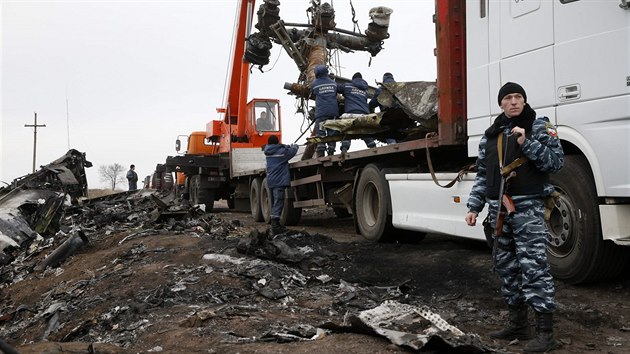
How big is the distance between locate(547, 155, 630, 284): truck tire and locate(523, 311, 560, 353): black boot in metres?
1.17

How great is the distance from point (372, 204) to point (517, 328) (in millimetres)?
3891

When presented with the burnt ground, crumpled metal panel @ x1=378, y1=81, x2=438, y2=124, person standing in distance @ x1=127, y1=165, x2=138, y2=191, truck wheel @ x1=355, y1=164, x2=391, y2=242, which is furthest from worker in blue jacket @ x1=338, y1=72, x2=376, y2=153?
person standing in distance @ x1=127, y1=165, x2=138, y2=191

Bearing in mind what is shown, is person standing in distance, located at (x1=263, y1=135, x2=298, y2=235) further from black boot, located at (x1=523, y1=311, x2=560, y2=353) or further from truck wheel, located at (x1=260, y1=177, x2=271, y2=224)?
black boot, located at (x1=523, y1=311, x2=560, y2=353)

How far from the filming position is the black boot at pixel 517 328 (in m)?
3.63

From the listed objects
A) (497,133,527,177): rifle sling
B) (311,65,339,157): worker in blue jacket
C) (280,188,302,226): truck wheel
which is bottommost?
(280,188,302,226): truck wheel

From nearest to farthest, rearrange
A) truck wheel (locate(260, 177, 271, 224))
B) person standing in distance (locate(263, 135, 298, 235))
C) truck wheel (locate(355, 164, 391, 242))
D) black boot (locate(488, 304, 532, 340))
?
1. black boot (locate(488, 304, 532, 340))
2. truck wheel (locate(355, 164, 391, 242))
3. person standing in distance (locate(263, 135, 298, 235))
4. truck wheel (locate(260, 177, 271, 224))

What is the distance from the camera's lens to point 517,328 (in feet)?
11.9

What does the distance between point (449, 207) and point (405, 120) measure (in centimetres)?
173

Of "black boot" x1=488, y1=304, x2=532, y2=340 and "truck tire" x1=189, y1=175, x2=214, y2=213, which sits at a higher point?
"truck tire" x1=189, y1=175, x2=214, y2=213

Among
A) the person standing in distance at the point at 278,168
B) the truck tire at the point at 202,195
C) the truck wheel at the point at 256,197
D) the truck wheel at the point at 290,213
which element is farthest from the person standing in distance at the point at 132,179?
the person standing in distance at the point at 278,168

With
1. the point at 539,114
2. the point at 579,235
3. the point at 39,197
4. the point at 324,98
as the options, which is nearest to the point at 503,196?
the point at 579,235

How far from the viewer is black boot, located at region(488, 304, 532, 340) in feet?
11.9

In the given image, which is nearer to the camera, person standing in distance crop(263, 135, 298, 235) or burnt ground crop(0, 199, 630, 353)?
burnt ground crop(0, 199, 630, 353)

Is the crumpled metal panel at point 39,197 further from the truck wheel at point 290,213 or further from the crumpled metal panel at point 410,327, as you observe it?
the crumpled metal panel at point 410,327
